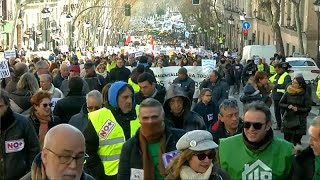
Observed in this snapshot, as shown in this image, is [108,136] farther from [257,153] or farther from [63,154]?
[63,154]

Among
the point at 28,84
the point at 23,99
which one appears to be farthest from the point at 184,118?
the point at 28,84

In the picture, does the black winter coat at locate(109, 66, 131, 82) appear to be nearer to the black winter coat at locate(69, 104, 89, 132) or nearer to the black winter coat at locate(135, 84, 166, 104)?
the black winter coat at locate(135, 84, 166, 104)

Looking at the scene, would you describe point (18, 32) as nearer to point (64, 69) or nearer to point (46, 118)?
point (64, 69)

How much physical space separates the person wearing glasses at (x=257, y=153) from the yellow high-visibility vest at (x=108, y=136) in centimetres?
167

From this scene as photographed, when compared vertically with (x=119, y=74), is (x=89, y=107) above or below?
above

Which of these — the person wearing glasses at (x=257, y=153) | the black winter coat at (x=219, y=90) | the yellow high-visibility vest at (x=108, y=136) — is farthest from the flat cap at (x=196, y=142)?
the black winter coat at (x=219, y=90)

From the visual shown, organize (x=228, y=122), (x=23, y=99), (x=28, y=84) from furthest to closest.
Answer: (x=28, y=84), (x=23, y=99), (x=228, y=122)

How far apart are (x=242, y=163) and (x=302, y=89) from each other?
910 cm

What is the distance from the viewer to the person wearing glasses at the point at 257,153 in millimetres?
6129

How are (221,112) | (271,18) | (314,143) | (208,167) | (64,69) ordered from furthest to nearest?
(271,18) < (64,69) < (221,112) < (314,143) < (208,167)

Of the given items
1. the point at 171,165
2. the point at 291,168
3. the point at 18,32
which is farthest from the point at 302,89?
the point at 18,32

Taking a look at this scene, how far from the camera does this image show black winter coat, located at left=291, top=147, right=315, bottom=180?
607 cm

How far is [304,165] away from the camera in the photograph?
241 inches

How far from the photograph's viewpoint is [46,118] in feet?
27.8
